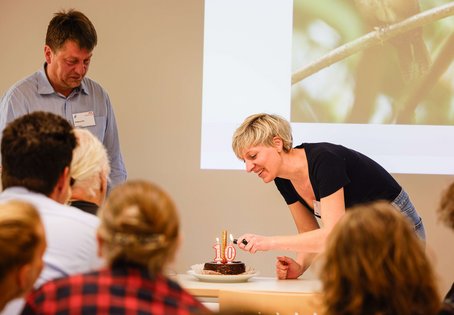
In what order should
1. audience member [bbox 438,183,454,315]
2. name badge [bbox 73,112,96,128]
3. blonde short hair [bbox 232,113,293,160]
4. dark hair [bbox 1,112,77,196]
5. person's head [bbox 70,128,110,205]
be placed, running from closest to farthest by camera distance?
audience member [bbox 438,183,454,315]
dark hair [bbox 1,112,77,196]
person's head [bbox 70,128,110,205]
blonde short hair [bbox 232,113,293,160]
name badge [bbox 73,112,96,128]

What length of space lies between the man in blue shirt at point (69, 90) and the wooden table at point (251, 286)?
103 cm

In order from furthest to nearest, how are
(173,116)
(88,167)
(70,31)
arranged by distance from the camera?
(173,116) → (70,31) → (88,167)

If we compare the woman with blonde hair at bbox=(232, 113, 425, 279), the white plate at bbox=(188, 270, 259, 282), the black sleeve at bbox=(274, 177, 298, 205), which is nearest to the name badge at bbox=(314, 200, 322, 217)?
the woman with blonde hair at bbox=(232, 113, 425, 279)

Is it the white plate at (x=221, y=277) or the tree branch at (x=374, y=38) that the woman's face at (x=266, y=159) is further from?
→ the tree branch at (x=374, y=38)

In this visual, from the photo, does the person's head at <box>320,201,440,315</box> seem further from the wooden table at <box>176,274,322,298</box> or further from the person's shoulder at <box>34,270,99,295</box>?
the wooden table at <box>176,274,322,298</box>

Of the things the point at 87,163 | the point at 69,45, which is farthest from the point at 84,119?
the point at 87,163

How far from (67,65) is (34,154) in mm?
1637

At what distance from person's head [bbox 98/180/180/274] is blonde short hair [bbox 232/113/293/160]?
5.56 feet

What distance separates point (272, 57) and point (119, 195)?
10.8 ft

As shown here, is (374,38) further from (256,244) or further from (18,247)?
(18,247)

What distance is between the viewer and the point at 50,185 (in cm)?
202

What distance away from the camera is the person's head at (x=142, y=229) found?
146 centimetres

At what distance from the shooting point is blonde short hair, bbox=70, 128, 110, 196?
2.32 metres

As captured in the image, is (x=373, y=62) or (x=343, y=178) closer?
(x=343, y=178)
